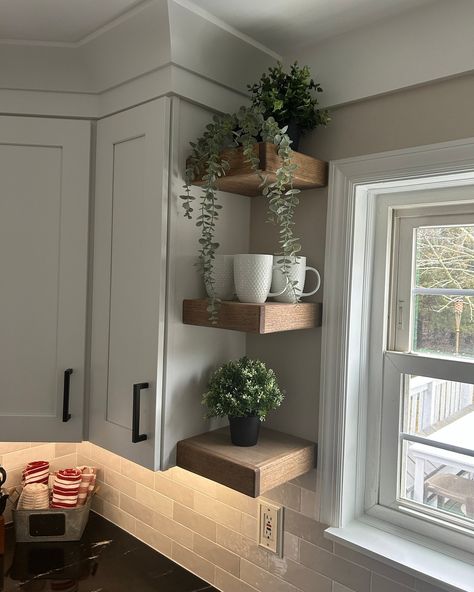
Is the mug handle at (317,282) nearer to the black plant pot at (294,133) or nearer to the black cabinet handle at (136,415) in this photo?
the black plant pot at (294,133)

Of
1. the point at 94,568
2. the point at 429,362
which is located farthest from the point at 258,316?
the point at 94,568

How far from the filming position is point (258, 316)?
3.75 ft

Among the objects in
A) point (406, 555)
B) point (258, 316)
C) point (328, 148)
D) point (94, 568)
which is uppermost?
point (328, 148)

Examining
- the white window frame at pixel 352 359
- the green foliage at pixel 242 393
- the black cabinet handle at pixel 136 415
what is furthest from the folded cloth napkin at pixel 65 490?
the white window frame at pixel 352 359

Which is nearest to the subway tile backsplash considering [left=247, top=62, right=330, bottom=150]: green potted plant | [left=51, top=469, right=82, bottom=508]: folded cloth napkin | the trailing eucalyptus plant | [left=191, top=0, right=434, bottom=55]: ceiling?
[left=51, top=469, right=82, bottom=508]: folded cloth napkin

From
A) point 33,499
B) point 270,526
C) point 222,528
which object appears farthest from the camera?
point 33,499

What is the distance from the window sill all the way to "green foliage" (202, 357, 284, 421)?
37 centimetres

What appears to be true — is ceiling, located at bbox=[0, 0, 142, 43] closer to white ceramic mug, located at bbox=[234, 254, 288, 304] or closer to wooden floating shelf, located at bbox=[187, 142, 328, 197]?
wooden floating shelf, located at bbox=[187, 142, 328, 197]

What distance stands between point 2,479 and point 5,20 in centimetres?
144

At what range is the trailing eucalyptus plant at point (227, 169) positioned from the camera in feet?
3.78

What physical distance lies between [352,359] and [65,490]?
1.14 meters

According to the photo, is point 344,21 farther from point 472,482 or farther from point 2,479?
point 2,479

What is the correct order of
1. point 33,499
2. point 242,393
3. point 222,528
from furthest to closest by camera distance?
1. point 33,499
2. point 222,528
3. point 242,393

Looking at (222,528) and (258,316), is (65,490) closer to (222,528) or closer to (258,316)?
(222,528)
